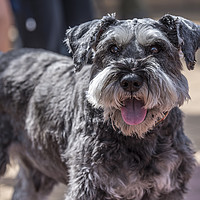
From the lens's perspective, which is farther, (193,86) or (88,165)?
(193,86)

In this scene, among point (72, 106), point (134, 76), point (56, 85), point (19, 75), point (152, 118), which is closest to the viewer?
point (134, 76)

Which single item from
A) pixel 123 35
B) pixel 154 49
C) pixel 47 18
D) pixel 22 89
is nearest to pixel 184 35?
pixel 154 49

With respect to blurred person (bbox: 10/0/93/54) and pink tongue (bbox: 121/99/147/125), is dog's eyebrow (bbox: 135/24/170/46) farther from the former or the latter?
blurred person (bbox: 10/0/93/54)

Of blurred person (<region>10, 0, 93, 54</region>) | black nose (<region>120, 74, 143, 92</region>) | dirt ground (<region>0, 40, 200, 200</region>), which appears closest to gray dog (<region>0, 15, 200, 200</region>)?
black nose (<region>120, 74, 143, 92</region>)

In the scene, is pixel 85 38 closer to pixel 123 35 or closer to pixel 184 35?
pixel 123 35

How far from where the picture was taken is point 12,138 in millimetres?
4594

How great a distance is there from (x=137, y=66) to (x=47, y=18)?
8.01ft

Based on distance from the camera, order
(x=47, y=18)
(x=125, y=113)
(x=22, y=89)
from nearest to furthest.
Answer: (x=125, y=113) < (x=22, y=89) < (x=47, y=18)

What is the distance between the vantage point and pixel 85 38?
12.1 feet

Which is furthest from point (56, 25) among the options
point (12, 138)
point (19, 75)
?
point (12, 138)

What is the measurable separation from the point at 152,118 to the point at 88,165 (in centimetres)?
56

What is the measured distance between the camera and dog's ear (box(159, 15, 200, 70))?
11.5 ft

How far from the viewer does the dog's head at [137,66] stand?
328 centimetres

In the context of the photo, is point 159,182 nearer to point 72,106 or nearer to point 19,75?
point 72,106
